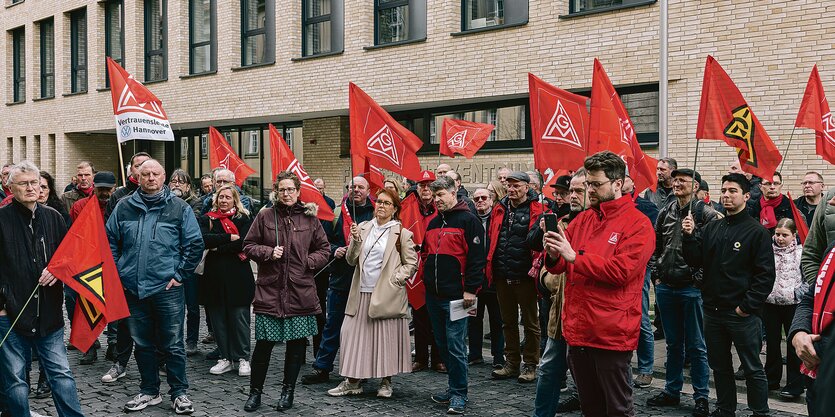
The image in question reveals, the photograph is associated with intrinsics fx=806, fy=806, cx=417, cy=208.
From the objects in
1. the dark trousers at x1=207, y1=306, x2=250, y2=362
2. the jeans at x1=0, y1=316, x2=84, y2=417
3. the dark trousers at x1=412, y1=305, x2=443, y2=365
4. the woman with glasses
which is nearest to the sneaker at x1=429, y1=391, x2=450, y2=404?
the woman with glasses

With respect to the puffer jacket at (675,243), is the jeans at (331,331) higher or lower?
lower

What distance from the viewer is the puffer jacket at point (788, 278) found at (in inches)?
290

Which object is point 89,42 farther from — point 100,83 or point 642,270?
point 642,270

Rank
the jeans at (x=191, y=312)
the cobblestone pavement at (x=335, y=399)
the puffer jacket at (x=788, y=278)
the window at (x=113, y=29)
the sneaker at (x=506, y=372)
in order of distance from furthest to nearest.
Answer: the window at (x=113, y=29), the jeans at (x=191, y=312), the sneaker at (x=506, y=372), the puffer jacket at (x=788, y=278), the cobblestone pavement at (x=335, y=399)

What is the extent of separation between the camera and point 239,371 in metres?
8.04

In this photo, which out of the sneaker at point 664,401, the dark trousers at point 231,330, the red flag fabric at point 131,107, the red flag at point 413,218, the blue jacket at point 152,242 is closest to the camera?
the blue jacket at point 152,242

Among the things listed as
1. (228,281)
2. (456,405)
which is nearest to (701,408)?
(456,405)

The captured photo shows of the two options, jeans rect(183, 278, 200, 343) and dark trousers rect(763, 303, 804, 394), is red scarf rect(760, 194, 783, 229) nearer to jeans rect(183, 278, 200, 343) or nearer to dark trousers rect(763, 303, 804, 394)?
dark trousers rect(763, 303, 804, 394)

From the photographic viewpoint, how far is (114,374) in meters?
7.74

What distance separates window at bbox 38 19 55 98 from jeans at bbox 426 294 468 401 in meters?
25.7

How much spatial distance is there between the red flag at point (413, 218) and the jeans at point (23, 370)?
330 cm

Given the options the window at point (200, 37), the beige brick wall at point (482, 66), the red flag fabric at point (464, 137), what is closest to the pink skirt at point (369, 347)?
the red flag fabric at point (464, 137)

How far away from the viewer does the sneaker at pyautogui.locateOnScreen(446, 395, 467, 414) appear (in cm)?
664

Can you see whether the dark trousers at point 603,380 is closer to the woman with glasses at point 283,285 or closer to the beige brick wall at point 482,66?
the woman with glasses at point 283,285
